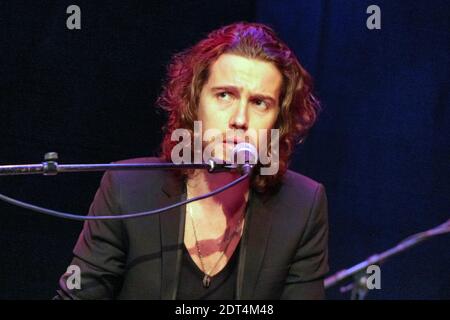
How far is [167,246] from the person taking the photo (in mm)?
2086

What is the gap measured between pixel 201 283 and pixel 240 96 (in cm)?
62

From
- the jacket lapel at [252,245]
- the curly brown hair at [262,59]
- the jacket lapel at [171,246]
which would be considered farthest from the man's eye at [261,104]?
the jacket lapel at [171,246]

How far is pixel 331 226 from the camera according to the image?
3.19m

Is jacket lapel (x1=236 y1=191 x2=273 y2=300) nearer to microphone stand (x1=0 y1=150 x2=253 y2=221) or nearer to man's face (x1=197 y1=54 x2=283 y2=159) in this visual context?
man's face (x1=197 y1=54 x2=283 y2=159)

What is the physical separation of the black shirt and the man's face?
0.38m

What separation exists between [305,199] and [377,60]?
3.17 feet

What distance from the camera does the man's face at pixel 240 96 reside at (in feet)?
7.04

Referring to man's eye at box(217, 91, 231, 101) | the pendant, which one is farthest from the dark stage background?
the pendant

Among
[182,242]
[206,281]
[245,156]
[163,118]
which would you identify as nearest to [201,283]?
[206,281]

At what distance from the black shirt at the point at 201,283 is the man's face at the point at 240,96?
377mm

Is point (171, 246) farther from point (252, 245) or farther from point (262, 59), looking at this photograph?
point (262, 59)

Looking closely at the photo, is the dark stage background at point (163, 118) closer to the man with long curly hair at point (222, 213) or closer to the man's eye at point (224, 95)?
the man with long curly hair at point (222, 213)
